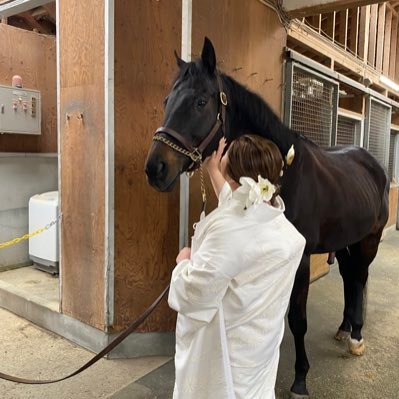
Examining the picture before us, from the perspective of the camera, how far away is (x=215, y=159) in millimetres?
1536

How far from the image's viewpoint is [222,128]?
5.60 feet

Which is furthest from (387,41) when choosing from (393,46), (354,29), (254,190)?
(254,190)

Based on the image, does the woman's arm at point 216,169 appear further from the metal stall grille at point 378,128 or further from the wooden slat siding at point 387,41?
the wooden slat siding at point 387,41

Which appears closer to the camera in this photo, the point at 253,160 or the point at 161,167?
the point at 253,160

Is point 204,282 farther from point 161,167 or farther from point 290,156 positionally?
point 290,156

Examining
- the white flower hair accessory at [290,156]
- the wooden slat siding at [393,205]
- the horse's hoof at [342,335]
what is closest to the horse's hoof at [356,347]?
the horse's hoof at [342,335]

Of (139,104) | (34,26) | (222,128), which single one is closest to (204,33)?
(139,104)

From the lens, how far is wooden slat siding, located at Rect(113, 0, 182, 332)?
2.21 meters

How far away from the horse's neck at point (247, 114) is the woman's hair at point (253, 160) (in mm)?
691

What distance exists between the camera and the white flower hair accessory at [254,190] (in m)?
0.99

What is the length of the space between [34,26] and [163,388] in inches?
192

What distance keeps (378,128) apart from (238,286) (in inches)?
219

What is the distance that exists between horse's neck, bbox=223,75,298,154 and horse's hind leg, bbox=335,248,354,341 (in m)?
1.55

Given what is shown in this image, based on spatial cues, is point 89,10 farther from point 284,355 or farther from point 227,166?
point 284,355
